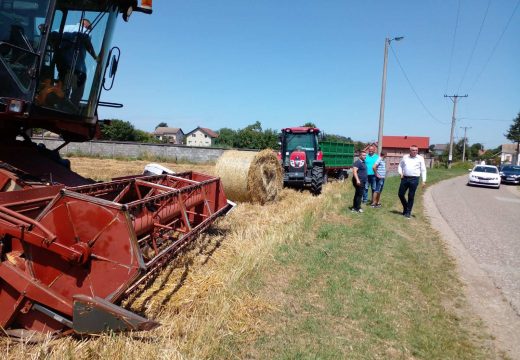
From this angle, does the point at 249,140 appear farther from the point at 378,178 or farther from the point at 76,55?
the point at 76,55

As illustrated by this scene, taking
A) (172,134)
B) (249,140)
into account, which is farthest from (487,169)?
(172,134)

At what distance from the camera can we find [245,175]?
1008 cm

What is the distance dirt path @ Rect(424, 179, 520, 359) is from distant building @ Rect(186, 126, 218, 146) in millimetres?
110897

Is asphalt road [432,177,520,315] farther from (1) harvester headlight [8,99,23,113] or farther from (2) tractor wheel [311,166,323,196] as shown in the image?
(1) harvester headlight [8,99,23,113]

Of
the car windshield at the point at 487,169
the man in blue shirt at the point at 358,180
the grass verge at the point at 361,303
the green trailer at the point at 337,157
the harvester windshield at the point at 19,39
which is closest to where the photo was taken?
the grass verge at the point at 361,303

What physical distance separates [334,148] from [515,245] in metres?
11.0

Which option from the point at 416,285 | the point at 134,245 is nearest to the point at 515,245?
the point at 416,285

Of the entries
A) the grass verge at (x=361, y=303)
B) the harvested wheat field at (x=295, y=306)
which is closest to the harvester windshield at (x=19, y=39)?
the harvested wheat field at (x=295, y=306)

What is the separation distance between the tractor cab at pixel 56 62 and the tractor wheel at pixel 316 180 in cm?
848

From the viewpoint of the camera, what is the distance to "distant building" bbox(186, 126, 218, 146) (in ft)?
381

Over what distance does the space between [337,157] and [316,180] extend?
6.05 m

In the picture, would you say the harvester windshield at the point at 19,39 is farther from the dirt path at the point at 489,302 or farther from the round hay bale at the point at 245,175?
the round hay bale at the point at 245,175

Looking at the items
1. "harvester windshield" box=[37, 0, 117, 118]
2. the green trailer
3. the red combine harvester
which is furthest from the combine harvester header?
the green trailer

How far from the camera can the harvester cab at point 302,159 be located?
1334 centimetres
